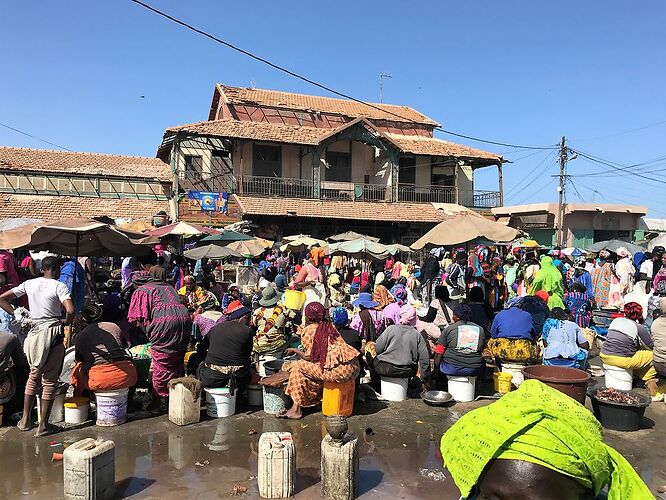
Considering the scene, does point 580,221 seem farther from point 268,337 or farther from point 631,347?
point 268,337

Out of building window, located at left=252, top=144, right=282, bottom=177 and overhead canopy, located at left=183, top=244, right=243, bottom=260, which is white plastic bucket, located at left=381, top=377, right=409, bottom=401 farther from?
building window, located at left=252, top=144, right=282, bottom=177

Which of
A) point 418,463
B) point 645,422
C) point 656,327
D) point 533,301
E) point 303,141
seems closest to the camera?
point 418,463

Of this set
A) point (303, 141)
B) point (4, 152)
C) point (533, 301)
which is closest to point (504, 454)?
point (533, 301)

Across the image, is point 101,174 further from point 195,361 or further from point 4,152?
point 195,361

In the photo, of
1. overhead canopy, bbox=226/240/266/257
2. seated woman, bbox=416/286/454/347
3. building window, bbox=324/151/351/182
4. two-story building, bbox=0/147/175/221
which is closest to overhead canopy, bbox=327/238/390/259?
overhead canopy, bbox=226/240/266/257

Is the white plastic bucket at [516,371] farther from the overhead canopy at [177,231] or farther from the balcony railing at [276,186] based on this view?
the balcony railing at [276,186]

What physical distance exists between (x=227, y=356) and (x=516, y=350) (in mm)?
3703

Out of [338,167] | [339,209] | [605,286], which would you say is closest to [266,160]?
[338,167]

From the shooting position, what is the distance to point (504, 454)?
1.27 m

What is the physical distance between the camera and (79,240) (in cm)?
731

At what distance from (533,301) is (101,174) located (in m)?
21.0

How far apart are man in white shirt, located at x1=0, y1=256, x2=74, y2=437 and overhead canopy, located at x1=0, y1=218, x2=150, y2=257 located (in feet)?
3.59

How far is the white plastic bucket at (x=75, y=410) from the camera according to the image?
17.3ft

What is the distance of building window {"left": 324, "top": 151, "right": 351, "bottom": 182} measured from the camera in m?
24.1
